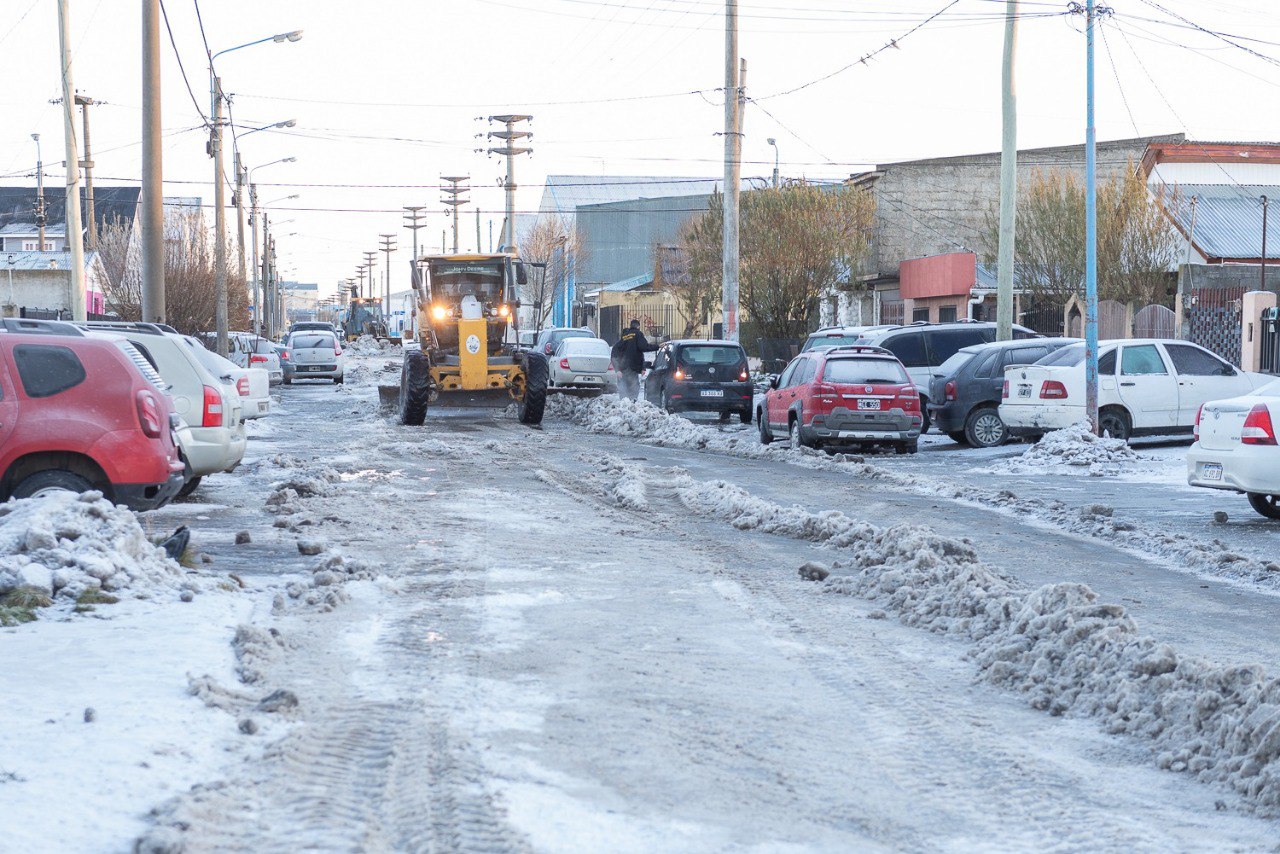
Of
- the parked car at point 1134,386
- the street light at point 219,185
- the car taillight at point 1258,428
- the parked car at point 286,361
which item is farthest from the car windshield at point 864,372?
the parked car at point 286,361

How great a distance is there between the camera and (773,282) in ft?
146

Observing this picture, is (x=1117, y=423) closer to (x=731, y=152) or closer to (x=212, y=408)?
(x=212, y=408)

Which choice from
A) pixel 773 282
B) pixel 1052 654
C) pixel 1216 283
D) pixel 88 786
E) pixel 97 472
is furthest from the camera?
pixel 773 282

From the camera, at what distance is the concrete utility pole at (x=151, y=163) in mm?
21625

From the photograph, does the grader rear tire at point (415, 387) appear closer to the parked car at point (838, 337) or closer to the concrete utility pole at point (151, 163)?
the concrete utility pole at point (151, 163)

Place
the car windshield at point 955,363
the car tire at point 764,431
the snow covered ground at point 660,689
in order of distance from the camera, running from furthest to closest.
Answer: the car tire at point 764,431 → the car windshield at point 955,363 → the snow covered ground at point 660,689

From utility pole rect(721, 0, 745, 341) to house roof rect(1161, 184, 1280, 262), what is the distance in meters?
12.9

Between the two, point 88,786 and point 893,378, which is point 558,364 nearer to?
point 893,378

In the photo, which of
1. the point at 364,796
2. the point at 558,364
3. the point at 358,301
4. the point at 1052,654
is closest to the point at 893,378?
the point at 558,364

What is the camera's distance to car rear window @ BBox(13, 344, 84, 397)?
36.3 feet

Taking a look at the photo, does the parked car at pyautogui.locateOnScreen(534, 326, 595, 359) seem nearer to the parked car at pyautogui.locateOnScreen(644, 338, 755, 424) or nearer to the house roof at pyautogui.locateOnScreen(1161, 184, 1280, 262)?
the parked car at pyautogui.locateOnScreen(644, 338, 755, 424)

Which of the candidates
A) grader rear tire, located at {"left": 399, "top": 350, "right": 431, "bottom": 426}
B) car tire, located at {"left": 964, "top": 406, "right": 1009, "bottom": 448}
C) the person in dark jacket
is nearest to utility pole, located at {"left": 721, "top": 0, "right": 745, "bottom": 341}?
the person in dark jacket

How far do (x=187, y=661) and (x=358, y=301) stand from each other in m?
118

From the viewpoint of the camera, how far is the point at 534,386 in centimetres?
2652
